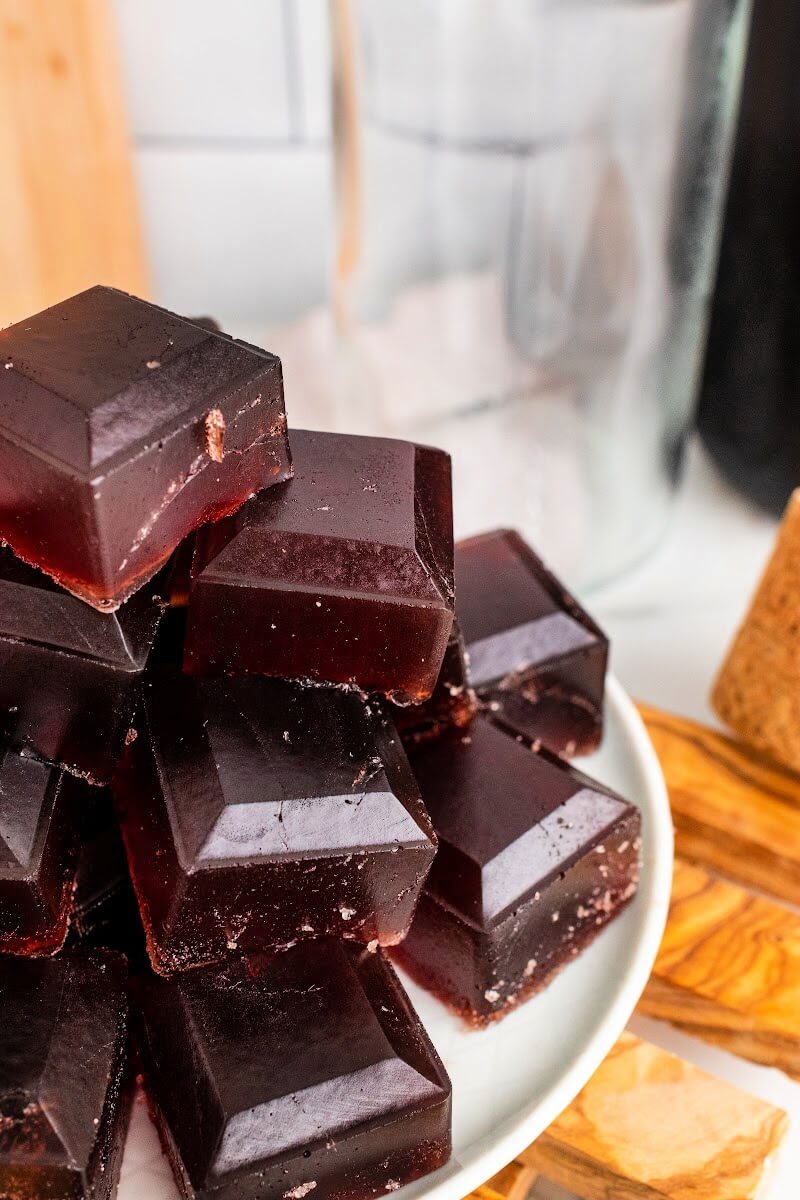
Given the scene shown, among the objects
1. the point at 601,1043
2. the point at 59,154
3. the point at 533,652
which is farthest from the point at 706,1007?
the point at 59,154

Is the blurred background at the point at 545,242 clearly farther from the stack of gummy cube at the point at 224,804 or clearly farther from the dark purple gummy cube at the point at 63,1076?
the dark purple gummy cube at the point at 63,1076

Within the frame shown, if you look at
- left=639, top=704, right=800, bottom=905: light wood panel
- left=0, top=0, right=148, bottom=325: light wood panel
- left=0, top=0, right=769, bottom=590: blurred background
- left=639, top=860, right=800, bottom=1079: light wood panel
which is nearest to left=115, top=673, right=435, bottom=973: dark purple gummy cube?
left=639, top=860, right=800, bottom=1079: light wood panel

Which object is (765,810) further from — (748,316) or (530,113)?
(530,113)

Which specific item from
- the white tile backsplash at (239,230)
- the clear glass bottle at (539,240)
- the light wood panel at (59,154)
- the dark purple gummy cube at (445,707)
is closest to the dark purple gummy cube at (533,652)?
the dark purple gummy cube at (445,707)

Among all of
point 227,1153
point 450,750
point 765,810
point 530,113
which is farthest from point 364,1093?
point 530,113

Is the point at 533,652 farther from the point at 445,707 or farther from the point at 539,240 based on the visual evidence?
the point at 539,240
